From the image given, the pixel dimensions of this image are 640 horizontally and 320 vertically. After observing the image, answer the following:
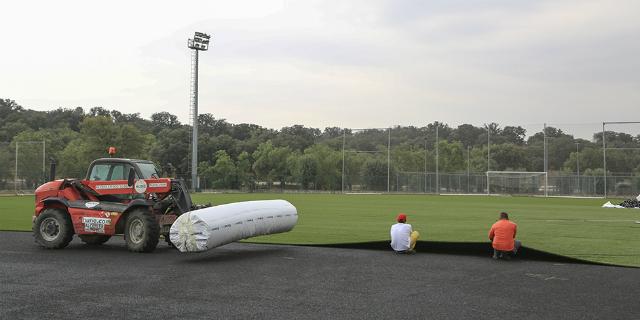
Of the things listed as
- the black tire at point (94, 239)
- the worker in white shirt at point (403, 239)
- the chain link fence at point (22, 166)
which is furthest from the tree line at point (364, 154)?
the worker in white shirt at point (403, 239)

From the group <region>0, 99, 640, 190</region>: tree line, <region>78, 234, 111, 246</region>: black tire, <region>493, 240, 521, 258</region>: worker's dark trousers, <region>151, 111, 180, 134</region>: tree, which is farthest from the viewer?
<region>151, 111, 180, 134</region>: tree

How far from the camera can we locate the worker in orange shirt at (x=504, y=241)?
1488 centimetres

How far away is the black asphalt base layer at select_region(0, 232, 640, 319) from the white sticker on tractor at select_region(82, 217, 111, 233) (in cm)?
80

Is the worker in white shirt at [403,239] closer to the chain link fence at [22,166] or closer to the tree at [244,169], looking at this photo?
the chain link fence at [22,166]

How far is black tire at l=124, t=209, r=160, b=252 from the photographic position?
15812 millimetres

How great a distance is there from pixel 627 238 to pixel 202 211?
13.2 meters

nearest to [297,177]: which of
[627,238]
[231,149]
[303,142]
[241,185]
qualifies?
[241,185]

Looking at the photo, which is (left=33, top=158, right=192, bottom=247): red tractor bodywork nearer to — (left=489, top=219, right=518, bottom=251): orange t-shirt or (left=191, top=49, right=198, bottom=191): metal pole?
(left=489, top=219, right=518, bottom=251): orange t-shirt

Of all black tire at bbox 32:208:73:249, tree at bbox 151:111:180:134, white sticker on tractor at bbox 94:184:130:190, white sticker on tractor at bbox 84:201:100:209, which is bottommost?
black tire at bbox 32:208:73:249

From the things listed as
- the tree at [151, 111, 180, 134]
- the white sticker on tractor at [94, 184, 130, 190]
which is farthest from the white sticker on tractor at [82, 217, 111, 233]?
the tree at [151, 111, 180, 134]

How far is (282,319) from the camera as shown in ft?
29.3

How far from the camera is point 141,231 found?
52.9 feet

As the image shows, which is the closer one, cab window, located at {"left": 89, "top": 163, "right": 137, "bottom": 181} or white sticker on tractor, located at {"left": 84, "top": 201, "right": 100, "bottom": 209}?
white sticker on tractor, located at {"left": 84, "top": 201, "right": 100, "bottom": 209}

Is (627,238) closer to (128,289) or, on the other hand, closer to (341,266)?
(341,266)
